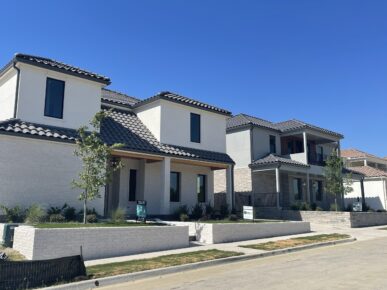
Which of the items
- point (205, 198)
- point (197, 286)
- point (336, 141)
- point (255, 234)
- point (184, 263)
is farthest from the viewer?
point (336, 141)

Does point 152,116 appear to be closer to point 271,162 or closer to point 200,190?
point 200,190

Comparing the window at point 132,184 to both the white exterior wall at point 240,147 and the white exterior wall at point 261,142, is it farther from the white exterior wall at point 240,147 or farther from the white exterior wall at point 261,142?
the white exterior wall at point 261,142

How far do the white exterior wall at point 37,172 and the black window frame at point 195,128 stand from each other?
8190mm

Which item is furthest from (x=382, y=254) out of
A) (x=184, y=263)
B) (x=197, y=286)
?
(x=197, y=286)

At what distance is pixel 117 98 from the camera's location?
80.8ft

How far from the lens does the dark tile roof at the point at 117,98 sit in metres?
23.1

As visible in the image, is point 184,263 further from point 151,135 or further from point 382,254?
point 151,135

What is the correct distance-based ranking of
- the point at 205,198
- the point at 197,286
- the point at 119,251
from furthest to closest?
the point at 205,198
the point at 119,251
the point at 197,286

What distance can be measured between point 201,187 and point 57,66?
1172 cm

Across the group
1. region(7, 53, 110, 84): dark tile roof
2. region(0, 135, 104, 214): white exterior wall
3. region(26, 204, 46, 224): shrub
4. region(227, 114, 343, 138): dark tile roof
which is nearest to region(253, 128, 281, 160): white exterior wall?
region(227, 114, 343, 138): dark tile roof

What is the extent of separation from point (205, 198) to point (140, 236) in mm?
11443

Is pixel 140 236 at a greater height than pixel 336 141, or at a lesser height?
lesser

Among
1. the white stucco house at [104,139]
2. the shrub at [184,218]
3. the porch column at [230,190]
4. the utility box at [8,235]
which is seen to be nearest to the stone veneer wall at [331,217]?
the porch column at [230,190]

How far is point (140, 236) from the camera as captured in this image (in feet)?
44.8
